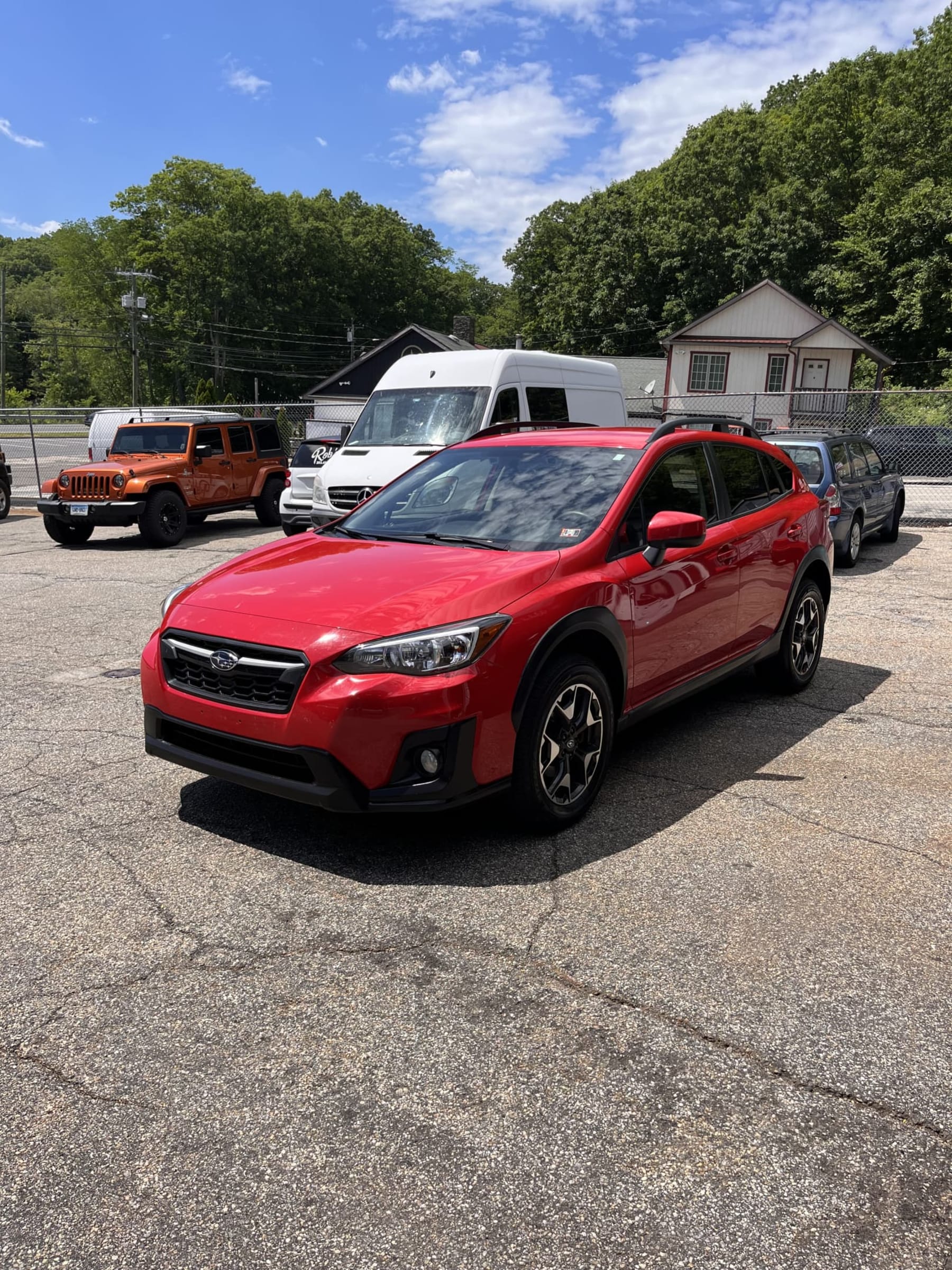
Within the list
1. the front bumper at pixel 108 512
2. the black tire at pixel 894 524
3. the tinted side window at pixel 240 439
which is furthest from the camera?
the tinted side window at pixel 240 439

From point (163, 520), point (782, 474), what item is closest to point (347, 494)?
point (163, 520)

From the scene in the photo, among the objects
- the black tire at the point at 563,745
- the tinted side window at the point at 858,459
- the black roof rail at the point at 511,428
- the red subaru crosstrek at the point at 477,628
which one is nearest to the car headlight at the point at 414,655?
the red subaru crosstrek at the point at 477,628

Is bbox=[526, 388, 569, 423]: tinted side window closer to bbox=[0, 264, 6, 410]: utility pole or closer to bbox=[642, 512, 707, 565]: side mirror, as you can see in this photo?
bbox=[642, 512, 707, 565]: side mirror

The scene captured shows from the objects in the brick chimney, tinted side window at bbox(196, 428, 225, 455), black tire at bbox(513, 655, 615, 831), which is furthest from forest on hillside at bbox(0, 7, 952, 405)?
black tire at bbox(513, 655, 615, 831)

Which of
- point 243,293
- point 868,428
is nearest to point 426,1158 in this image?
point 868,428

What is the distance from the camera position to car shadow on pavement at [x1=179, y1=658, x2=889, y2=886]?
368cm

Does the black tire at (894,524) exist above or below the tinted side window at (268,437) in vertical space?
below

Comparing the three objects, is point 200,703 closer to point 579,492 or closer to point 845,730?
point 579,492

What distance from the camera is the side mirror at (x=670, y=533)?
13.9 feet

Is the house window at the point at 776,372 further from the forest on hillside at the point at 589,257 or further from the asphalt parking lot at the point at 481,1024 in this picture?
the asphalt parking lot at the point at 481,1024

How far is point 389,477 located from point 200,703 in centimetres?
737

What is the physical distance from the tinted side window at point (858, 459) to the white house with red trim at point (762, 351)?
2913cm

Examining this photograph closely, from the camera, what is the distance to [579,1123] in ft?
7.64

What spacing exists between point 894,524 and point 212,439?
10.2m
